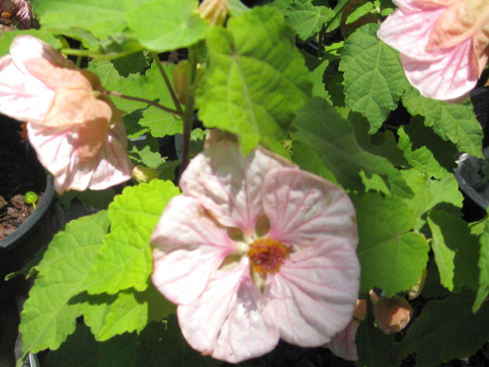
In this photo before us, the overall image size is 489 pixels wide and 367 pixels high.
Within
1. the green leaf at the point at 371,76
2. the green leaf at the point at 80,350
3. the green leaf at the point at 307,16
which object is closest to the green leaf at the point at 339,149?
the green leaf at the point at 371,76

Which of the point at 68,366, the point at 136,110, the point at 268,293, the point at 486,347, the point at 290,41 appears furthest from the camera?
the point at 486,347

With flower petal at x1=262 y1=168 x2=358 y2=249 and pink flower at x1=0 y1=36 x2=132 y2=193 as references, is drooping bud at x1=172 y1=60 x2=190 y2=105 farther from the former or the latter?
flower petal at x1=262 y1=168 x2=358 y2=249

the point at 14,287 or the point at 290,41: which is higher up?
the point at 290,41

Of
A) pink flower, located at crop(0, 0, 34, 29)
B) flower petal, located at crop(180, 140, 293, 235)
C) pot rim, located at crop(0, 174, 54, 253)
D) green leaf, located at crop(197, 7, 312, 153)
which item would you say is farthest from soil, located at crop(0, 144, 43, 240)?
green leaf, located at crop(197, 7, 312, 153)

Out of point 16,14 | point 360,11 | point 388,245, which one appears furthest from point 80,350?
point 16,14

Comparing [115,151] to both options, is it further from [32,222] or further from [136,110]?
[32,222]

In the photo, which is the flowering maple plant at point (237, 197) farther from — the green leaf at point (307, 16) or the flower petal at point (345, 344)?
the green leaf at point (307, 16)

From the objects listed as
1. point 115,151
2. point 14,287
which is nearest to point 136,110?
point 115,151

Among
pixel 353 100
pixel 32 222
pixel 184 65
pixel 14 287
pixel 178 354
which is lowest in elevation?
pixel 14 287
